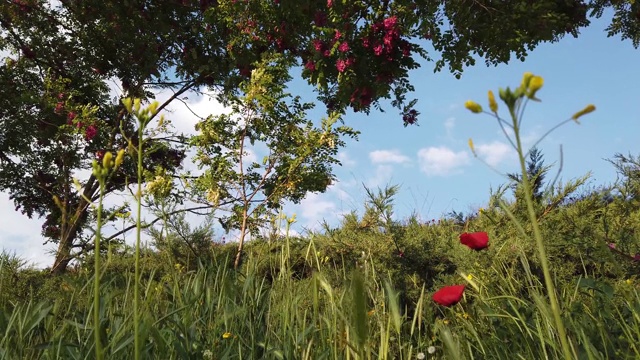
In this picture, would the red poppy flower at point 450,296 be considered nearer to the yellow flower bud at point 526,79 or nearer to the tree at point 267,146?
the yellow flower bud at point 526,79

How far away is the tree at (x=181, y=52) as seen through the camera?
5.00 metres

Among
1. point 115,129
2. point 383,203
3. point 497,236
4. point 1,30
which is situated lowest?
point 497,236

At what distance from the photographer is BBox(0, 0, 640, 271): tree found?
5.00 metres

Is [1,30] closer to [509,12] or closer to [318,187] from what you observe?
[318,187]

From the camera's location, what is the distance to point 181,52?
10039 millimetres

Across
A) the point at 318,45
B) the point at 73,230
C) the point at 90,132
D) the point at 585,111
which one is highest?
the point at 90,132

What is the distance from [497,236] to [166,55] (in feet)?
25.8

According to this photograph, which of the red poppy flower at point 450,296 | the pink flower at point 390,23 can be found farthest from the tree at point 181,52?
the red poppy flower at point 450,296

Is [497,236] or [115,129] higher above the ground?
[115,129]

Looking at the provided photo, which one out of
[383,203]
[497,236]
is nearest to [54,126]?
[383,203]

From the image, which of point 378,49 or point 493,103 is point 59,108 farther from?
point 493,103

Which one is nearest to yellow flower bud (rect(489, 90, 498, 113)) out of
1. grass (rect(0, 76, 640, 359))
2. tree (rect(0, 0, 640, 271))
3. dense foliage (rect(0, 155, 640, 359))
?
grass (rect(0, 76, 640, 359))

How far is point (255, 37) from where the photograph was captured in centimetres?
730

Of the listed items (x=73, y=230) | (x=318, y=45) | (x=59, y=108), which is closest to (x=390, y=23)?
(x=318, y=45)
